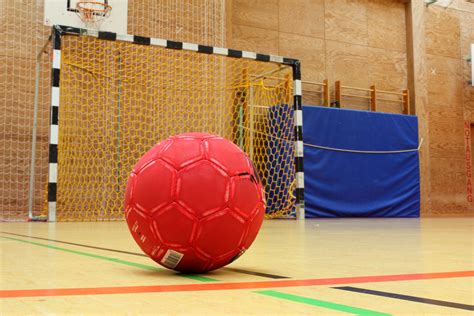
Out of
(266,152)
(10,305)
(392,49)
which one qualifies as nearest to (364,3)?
(392,49)

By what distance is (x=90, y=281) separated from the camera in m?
1.15

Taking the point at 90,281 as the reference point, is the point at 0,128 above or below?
above

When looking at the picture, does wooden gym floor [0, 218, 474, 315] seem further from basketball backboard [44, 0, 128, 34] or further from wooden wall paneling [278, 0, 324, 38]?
wooden wall paneling [278, 0, 324, 38]

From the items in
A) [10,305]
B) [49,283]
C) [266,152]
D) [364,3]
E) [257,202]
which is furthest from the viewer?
[364,3]

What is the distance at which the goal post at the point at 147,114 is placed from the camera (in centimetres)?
647

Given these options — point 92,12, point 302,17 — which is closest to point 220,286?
point 92,12

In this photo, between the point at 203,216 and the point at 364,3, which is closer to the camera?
the point at 203,216

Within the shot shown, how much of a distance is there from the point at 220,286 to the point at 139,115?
235 inches

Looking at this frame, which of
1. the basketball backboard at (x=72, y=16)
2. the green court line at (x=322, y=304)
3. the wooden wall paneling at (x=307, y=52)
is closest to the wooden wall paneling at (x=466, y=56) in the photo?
the wooden wall paneling at (x=307, y=52)

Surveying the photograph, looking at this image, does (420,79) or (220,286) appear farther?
(420,79)

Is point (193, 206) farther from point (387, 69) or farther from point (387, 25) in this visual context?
point (387, 25)

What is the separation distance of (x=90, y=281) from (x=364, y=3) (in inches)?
365

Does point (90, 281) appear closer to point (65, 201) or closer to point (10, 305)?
point (10, 305)

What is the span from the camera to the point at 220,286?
1092mm
